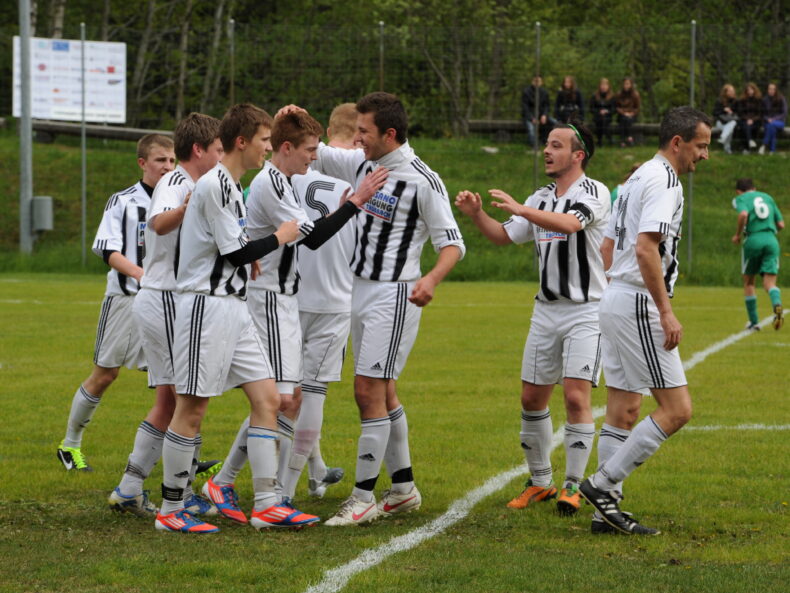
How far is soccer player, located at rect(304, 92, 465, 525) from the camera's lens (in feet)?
20.7

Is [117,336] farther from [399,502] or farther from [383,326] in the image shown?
[399,502]

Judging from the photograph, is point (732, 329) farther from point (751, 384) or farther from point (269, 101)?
point (269, 101)

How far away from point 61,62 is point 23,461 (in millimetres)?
19415

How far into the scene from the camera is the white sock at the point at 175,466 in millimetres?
5875

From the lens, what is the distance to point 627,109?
26.0 meters

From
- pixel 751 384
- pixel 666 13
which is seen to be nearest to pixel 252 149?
pixel 751 384

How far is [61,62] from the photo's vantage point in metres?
25.5

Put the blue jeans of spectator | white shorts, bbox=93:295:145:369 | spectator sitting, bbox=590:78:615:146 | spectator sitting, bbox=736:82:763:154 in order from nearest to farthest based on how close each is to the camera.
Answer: white shorts, bbox=93:295:145:369
spectator sitting, bbox=736:82:763:154
the blue jeans of spectator
spectator sitting, bbox=590:78:615:146

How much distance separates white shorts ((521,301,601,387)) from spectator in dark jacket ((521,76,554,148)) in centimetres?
1838

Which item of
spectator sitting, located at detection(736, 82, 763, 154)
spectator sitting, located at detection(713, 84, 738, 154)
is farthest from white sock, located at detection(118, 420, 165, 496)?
spectator sitting, located at detection(736, 82, 763, 154)

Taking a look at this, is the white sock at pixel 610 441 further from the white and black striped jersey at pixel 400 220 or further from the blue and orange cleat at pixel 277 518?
the blue and orange cleat at pixel 277 518

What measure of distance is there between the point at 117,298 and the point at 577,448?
3.01 m

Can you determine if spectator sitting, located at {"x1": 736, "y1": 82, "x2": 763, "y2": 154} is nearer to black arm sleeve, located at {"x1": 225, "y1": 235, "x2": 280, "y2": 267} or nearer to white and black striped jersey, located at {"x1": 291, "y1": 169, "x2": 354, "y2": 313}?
white and black striped jersey, located at {"x1": 291, "y1": 169, "x2": 354, "y2": 313}

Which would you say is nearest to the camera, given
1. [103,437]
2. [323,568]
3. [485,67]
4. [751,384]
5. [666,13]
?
[323,568]
